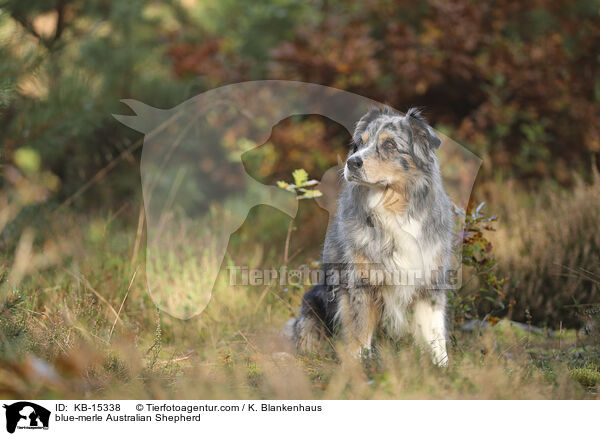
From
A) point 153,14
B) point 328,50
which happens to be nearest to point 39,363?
point 328,50

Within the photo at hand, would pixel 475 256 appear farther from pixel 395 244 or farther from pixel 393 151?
pixel 393 151

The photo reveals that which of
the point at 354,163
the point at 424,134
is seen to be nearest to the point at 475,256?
the point at 424,134

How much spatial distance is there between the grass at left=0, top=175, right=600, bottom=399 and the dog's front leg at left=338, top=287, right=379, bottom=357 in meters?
0.12

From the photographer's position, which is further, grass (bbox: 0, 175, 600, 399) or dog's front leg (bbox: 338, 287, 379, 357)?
dog's front leg (bbox: 338, 287, 379, 357)

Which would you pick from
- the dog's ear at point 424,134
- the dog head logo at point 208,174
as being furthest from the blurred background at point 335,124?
the dog's ear at point 424,134

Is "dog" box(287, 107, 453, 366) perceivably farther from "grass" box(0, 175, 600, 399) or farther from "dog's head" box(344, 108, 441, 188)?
"grass" box(0, 175, 600, 399)

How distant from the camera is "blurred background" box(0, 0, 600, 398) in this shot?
502 centimetres

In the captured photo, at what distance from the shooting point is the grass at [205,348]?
2941 mm
